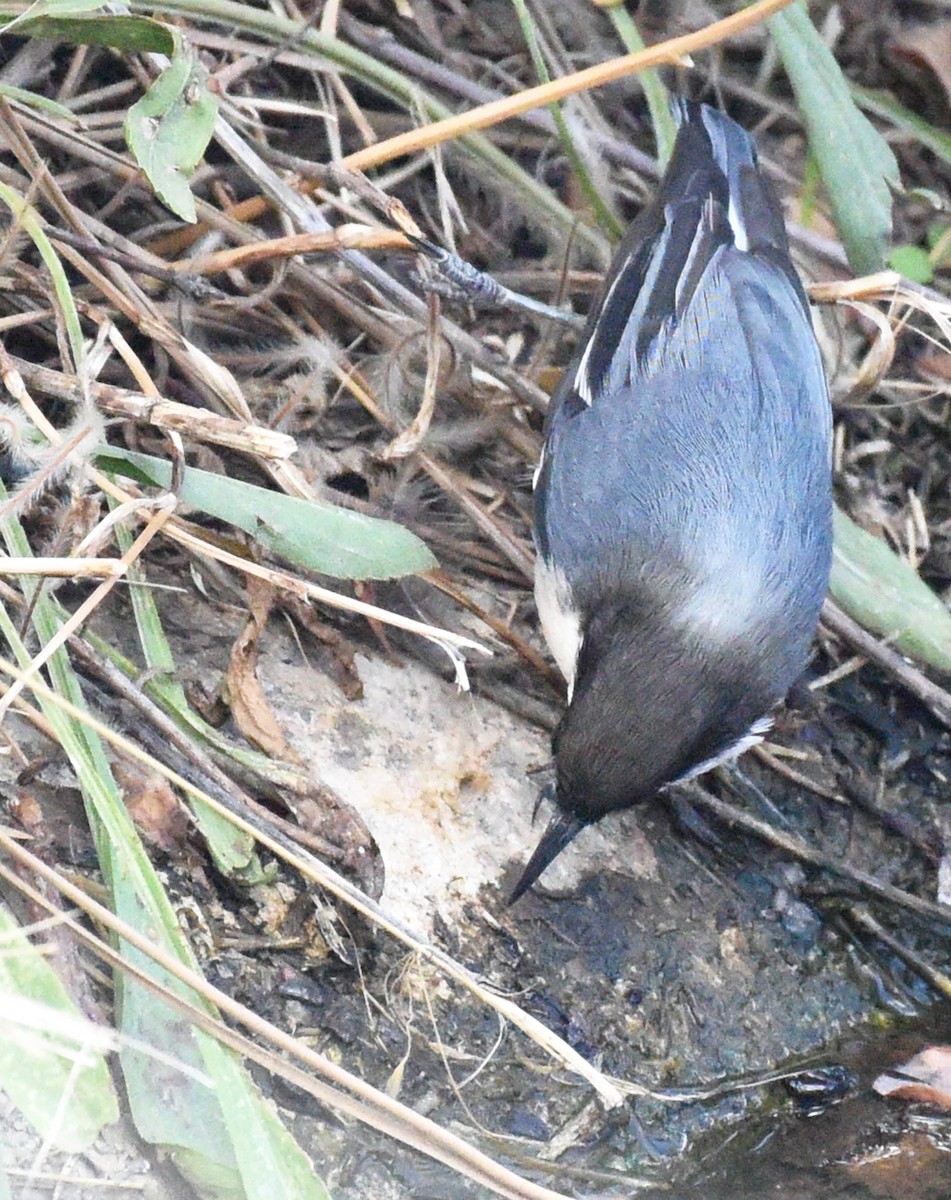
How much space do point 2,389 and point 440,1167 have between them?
1755 mm

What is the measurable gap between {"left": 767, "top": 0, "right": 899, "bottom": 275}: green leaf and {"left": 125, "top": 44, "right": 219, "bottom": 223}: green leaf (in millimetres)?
1716

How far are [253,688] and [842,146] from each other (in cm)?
222

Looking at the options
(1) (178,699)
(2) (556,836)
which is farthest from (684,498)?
(1) (178,699)

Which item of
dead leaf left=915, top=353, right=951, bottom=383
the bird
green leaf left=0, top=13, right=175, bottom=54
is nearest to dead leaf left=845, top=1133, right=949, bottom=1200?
the bird

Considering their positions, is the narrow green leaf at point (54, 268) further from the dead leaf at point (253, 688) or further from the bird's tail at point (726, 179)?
the bird's tail at point (726, 179)

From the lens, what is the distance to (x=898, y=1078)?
10.9 ft

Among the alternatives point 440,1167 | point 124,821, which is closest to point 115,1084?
point 124,821

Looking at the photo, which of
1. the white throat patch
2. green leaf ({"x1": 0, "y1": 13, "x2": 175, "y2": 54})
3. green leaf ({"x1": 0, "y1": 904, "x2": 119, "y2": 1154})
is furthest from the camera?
the white throat patch

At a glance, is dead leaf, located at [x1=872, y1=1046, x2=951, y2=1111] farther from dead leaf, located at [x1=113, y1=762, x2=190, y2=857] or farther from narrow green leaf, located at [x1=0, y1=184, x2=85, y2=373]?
narrow green leaf, located at [x1=0, y1=184, x2=85, y2=373]

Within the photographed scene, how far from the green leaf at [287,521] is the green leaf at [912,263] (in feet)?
6.76

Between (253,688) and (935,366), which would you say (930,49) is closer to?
(935,366)

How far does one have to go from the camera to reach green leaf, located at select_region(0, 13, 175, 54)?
10.3ft

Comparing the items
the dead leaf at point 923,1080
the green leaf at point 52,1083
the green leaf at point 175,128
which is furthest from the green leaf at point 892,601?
the green leaf at point 52,1083

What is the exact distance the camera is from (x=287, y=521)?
301 centimetres
